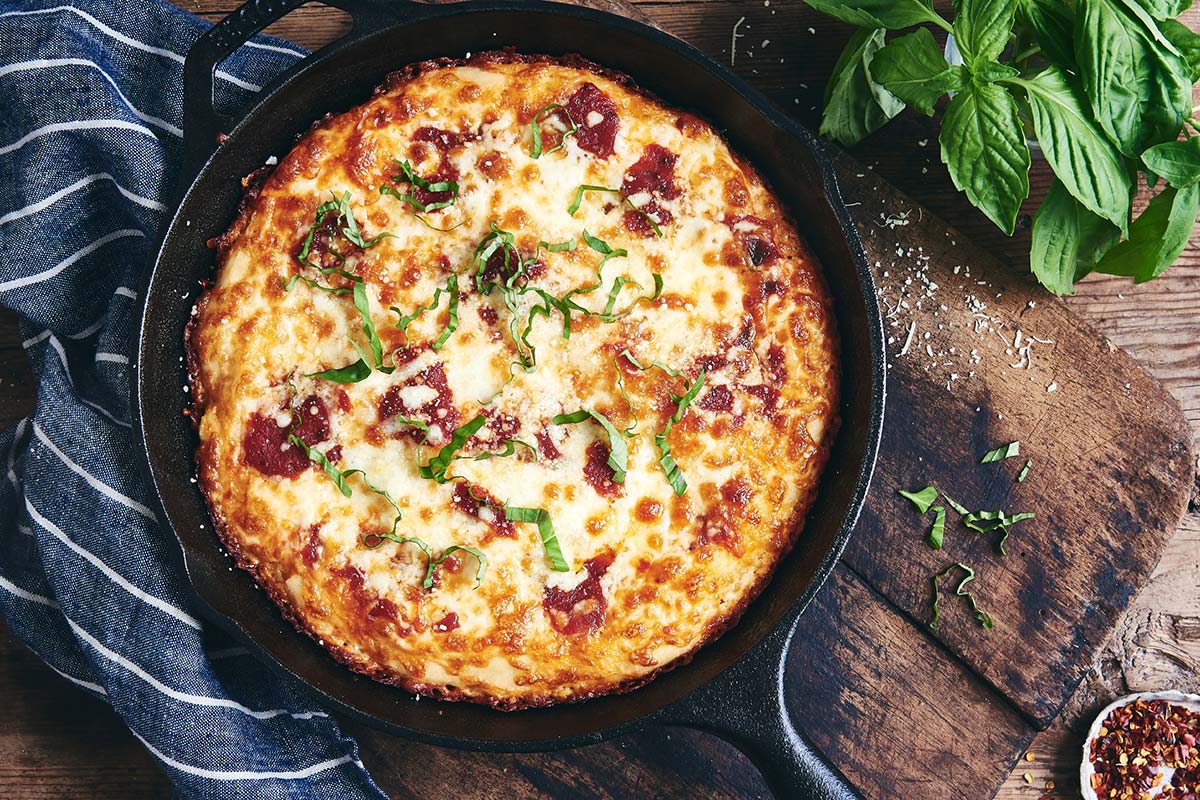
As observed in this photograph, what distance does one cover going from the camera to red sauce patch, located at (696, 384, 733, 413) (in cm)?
282

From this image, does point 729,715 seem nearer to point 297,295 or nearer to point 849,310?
point 849,310

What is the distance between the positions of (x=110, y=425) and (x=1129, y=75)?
3.12m

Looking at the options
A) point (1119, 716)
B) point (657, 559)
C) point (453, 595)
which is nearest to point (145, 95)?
point (453, 595)

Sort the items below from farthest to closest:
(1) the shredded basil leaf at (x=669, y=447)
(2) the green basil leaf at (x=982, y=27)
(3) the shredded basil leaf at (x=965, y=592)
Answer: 1. (3) the shredded basil leaf at (x=965, y=592)
2. (1) the shredded basil leaf at (x=669, y=447)
3. (2) the green basil leaf at (x=982, y=27)

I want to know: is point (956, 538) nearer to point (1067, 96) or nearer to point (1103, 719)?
point (1103, 719)

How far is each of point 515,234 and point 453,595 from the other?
100 centimetres

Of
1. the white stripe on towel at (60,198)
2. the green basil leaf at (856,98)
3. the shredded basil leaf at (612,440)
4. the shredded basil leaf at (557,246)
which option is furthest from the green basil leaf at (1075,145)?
the white stripe on towel at (60,198)

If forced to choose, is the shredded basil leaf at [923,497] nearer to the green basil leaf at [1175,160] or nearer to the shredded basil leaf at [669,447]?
the shredded basil leaf at [669,447]

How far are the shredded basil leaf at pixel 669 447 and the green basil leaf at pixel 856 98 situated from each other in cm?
98

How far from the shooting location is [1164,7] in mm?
2822

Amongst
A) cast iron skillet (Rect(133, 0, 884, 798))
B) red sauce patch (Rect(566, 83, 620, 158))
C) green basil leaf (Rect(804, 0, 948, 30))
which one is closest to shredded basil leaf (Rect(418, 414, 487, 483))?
cast iron skillet (Rect(133, 0, 884, 798))

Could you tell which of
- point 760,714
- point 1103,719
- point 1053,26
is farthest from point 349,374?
point 1103,719

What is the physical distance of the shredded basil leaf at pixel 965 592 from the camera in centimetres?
327

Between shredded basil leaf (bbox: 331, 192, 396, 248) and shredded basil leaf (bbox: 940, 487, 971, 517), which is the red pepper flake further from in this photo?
shredded basil leaf (bbox: 331, 192, 396, 248)
